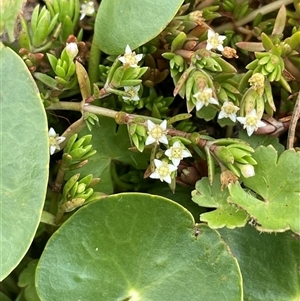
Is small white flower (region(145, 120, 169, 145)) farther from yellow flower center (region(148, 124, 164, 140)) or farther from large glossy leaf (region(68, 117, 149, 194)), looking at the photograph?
large glossy leaf (region(68, 117, 149, 194))

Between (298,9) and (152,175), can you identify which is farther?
(298,9)

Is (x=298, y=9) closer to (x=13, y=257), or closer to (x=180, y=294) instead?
(x=180, y=294)

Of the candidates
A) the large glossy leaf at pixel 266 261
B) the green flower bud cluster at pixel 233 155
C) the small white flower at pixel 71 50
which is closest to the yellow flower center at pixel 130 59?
the small white flower at pixel 71 50

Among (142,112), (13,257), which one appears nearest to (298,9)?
(142,112)

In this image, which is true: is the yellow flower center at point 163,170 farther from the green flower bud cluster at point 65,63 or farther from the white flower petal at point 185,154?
the green flower bud cluster at point 65,63

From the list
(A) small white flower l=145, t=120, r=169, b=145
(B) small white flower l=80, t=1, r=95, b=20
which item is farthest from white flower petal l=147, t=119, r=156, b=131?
(B) small white flower l=80, t=1, r=95, b=20
